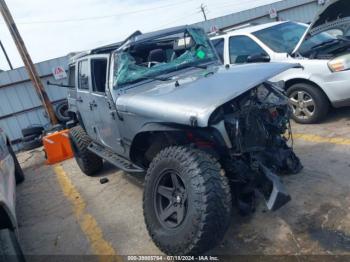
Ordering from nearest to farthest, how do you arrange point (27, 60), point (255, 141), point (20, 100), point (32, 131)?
point (255, 141) → point (32, 131) → point (27, 60) → point (20, 100)

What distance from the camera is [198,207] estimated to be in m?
2.87

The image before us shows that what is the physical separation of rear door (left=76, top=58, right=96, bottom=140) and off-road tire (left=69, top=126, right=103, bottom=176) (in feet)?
0.78

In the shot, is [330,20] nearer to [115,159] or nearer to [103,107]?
Answer: [103,107]

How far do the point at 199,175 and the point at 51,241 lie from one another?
7.89 ft

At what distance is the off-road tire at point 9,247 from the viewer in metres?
3.02

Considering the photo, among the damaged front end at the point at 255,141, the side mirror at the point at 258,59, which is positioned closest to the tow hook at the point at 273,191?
the damaged front end at the point at 255,141

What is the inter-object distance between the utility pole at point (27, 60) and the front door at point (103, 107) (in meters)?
7.14

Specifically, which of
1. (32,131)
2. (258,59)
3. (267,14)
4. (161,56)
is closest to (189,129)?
(161,56)

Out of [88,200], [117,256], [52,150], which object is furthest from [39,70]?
[117,256]

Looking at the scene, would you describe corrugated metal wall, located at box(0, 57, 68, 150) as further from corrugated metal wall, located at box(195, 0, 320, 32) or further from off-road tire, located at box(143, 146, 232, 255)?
off-road tire, located at box(143, 146, 232, 255)

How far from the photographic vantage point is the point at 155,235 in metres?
3.24

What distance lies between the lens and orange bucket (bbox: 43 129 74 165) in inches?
320

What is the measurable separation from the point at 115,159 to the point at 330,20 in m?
4.24

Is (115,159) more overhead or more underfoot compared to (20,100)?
more underfoot
